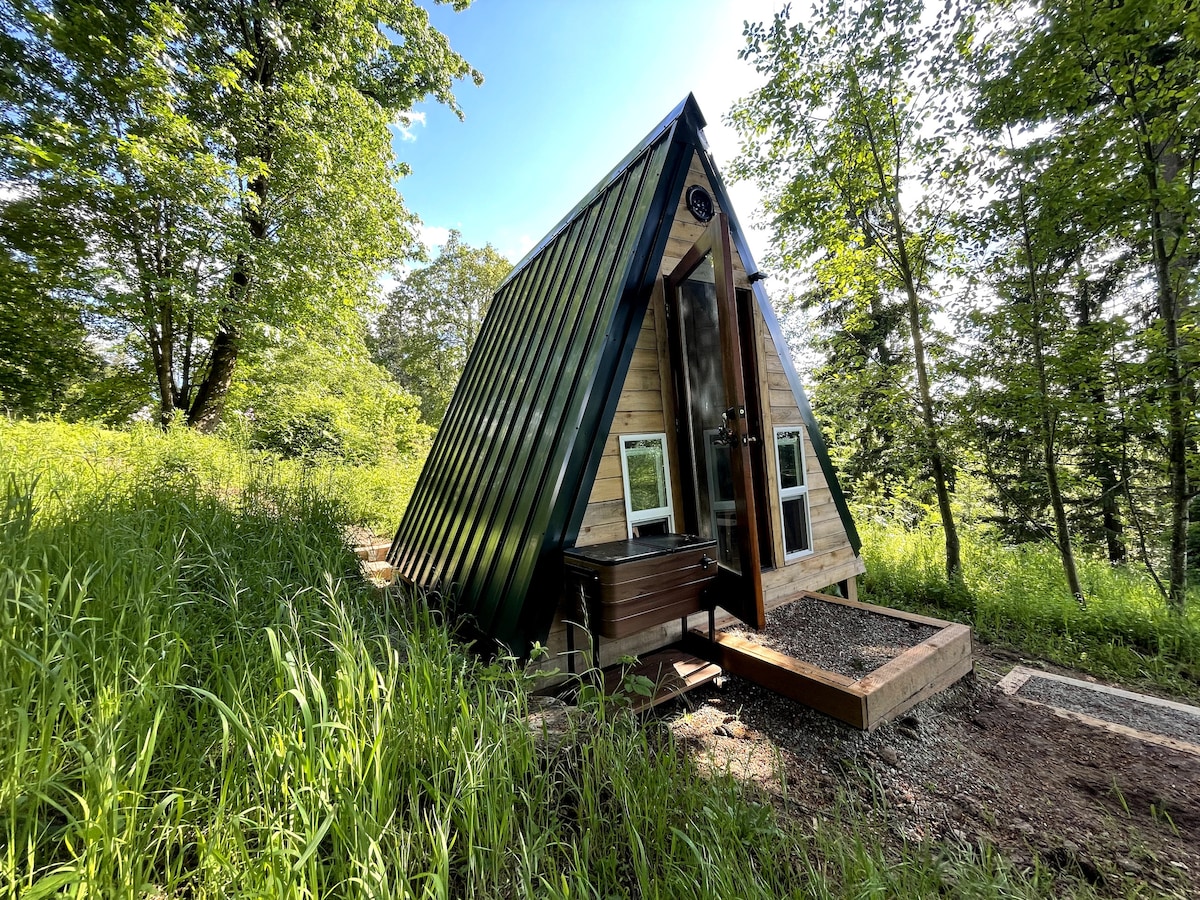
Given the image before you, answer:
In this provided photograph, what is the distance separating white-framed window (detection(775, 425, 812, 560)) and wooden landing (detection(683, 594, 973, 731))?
3.71 ft

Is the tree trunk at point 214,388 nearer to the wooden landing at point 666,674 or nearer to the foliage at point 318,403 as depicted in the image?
the foliage at point 318,403

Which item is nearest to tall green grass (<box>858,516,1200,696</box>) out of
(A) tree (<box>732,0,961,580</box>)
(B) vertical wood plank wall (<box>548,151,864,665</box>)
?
(A) tree (<box>732,0,961,580</box>)

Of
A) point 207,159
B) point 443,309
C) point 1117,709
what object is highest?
point 443,309

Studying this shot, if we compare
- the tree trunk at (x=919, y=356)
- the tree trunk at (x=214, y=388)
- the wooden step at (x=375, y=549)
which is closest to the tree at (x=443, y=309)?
the tree trunk at (x=214, y=388)

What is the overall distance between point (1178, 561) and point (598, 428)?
531cm

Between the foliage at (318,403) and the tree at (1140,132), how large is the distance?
1107 cm

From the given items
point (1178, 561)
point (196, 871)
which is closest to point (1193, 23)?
point (1178, 561)

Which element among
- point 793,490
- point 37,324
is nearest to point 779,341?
point 793,490

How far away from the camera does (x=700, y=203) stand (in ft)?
11.7

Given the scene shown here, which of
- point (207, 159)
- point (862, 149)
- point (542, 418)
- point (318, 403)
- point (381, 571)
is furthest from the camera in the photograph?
point (318, 403)

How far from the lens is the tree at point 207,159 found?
633cm

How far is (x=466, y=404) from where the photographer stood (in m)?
5.38

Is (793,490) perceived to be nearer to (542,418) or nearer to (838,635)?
(838,635)

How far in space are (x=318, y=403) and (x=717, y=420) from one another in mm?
11004
